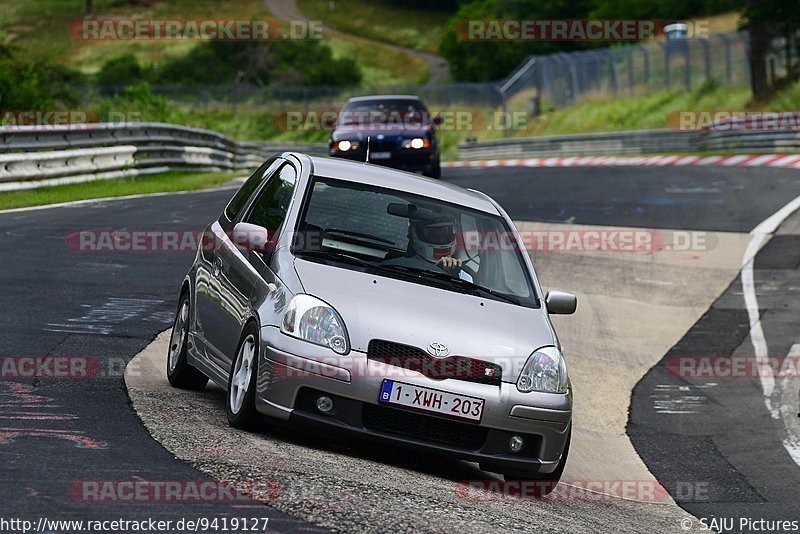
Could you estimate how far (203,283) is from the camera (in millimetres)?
8898

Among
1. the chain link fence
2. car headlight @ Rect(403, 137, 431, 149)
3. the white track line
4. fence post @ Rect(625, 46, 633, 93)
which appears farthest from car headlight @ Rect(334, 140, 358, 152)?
fence post @ Rect(625, 46, 633, 93)

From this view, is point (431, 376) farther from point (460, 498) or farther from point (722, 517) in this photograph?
point (722, 517)

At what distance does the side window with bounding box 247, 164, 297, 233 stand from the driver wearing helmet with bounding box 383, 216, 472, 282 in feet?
2.44

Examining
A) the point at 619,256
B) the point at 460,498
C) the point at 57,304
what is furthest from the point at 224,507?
the point at 619,256

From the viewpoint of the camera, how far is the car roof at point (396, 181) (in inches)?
336

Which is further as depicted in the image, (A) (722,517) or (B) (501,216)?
(B) (501,216)

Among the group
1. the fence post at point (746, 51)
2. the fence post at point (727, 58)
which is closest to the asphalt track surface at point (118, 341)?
the fence post at point (746, 51)

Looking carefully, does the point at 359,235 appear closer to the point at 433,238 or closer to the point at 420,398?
the point at 433,238

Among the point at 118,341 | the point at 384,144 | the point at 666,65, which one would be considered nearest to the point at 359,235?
the point at 118,341

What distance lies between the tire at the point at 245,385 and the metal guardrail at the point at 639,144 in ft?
101

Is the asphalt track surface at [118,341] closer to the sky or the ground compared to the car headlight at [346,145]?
closer to the ground

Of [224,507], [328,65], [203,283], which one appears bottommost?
[224,507]

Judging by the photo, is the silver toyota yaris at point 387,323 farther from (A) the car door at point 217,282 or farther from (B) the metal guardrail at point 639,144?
(B) the metal guardrail at point 639,144

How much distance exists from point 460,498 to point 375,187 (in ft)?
7.96
